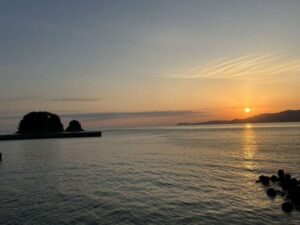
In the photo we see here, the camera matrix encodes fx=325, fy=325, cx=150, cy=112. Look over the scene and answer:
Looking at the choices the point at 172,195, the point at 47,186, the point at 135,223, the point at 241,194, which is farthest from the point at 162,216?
the point at 47,186

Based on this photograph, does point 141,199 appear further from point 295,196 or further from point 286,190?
point 286,190

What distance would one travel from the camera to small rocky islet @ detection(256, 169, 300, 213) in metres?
22.0

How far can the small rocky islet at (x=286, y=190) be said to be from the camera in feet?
72.2

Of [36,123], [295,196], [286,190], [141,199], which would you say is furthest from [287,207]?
[36,123]

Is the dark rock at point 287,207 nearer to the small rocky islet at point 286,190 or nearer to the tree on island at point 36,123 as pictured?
the small rocky islet at point 286,190

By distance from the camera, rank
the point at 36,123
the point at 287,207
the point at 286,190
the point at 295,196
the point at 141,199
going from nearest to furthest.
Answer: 1. the point at 287,207
2. the point at 295,196
3. the point at 141,199
4. the point at 286,190
5. the point at 36,123

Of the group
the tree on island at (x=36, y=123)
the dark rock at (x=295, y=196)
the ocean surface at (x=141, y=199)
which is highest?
the tree on island at (x=36, y=123)

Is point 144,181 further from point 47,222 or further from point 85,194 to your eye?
point 47,222

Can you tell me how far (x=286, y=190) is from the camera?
27797mm

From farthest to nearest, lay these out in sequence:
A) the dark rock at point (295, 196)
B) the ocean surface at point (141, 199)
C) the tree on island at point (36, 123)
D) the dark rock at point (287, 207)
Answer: the tree on island at point (36, 123), the dark rock at point (295, 196), the dark rock at point (287, 207), the ocean surface at point (141, 199)

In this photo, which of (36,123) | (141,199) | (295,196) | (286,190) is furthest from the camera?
(36,123)

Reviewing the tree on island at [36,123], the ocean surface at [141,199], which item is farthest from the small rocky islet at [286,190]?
the tree on island at [36,123]

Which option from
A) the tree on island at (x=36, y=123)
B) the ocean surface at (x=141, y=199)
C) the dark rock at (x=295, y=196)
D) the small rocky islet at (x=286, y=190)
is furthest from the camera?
the tree on island at (x=36, y=123)

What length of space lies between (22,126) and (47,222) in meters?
182
